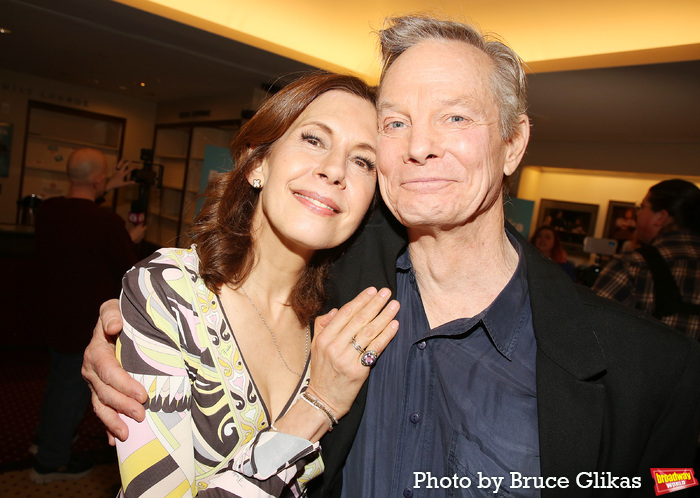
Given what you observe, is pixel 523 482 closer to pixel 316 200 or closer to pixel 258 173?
pixel 316 200

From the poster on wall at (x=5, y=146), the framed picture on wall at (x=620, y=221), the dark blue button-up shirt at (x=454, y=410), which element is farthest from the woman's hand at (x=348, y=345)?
the poster on wall at (x=5, y=146)

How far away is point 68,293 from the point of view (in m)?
3.40

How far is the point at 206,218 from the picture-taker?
1.69 meters

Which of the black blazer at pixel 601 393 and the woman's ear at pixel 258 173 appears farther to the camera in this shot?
the woman's ear at pixel 258 173

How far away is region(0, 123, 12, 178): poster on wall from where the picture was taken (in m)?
8.68

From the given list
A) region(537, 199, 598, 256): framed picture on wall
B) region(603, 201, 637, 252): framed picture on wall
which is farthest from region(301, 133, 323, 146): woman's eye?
region(537, 199, 598, 256): framed picture on wall

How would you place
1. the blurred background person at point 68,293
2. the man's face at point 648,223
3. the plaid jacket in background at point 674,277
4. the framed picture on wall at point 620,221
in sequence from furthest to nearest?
the framed picture on wall at point 620,221, the man's face at point 648,223, the blurred background person at point 68,293, the plaid jacket in background at point 674,277

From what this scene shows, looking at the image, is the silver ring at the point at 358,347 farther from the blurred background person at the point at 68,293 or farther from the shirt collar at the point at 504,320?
the blurred background person at the point at 68,293

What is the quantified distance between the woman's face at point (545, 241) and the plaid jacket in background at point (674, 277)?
3.03 meters

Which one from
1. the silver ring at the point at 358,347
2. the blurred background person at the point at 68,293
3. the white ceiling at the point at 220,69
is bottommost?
the blurred background person at the point at 68,293

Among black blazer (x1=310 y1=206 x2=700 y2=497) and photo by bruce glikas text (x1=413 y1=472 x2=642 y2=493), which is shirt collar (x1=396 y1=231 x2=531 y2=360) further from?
photo by bruce glikas text (x1=413 y1=472 x2=642 y2=493)

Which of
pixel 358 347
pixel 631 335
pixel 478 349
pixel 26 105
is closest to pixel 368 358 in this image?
pixel 358 347

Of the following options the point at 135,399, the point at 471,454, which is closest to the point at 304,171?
the point at 135,399

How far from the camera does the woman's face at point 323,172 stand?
4.72ft
